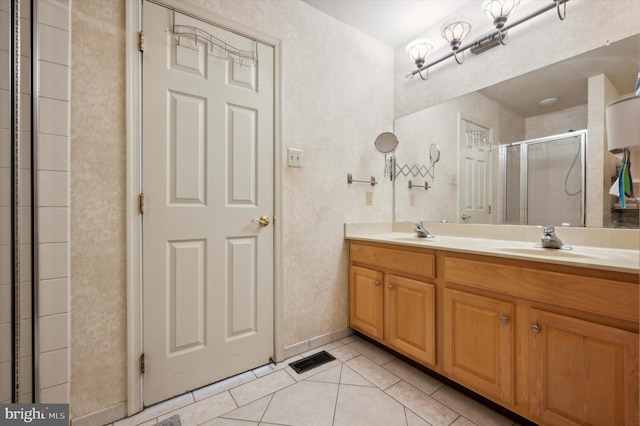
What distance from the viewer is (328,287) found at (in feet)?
6.50

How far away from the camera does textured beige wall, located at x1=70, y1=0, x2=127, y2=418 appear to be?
1.18 m

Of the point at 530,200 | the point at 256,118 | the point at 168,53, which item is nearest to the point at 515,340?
the point at 530,200

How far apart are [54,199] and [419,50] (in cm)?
239

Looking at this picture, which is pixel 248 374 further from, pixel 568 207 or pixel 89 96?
pixel 568 207

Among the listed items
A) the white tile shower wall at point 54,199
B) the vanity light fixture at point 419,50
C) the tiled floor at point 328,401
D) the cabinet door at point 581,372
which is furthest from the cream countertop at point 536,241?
the white tile shower wall at point 54,199

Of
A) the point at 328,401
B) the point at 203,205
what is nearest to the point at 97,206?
the point at 203,205

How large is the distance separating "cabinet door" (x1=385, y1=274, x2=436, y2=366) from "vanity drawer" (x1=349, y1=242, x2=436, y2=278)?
0.06 metres

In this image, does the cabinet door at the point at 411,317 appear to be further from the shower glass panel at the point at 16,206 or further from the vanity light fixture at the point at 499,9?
the shower glass panel at the point at 16,206

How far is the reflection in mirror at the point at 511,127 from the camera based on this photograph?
1.32 m

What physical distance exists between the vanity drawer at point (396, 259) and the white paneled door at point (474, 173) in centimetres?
61

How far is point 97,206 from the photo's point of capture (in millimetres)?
1220

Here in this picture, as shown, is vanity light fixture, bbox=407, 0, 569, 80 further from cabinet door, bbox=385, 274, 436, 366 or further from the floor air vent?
the floor air vent

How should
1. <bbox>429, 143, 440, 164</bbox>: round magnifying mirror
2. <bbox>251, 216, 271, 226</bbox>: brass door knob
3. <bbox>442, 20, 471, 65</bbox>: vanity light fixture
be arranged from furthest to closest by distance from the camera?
<bbox>429, 143, 440, 164</bbox>: round magnifying mirror < <bbox>442, 20, 471, 65</bbox>: vanity light fixture < <bbox>251, 216, 271, 226</bbox>: brass door knob

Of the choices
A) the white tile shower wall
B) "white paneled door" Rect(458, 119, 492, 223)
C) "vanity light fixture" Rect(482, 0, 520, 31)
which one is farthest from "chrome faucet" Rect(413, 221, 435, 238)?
the white tile shower wall
